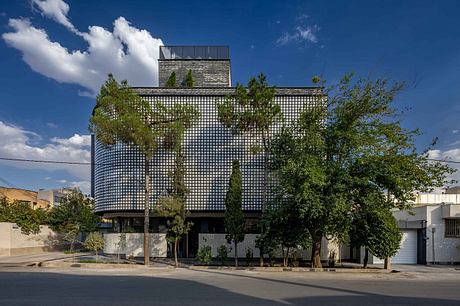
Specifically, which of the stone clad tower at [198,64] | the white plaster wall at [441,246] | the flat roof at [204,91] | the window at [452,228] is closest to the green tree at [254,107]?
the flat roof at [204,91]

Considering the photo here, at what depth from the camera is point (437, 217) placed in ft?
72.2

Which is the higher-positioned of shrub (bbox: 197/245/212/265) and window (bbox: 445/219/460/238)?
window (bbox: 445/219/460/238)

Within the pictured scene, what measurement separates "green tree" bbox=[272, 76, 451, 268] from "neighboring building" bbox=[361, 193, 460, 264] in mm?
5488

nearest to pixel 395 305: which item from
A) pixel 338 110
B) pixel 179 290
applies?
pixel 179 290

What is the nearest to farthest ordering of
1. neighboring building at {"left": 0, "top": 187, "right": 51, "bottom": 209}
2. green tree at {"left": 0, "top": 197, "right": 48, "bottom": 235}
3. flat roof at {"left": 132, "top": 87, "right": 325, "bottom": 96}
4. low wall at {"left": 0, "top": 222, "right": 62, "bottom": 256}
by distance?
flat roof at {"left": 132, "top": 87, "right": 325, "bottom": 96} → low wall at {"left": 0, "top": 222, "right": 62, "bottom": 256} → green tree at {"left": 0, "top": 197, "right": 48, "bottom": 235} → neighboring building at {"left": 0, "top": 187, "right": 51, "bottom": 209}

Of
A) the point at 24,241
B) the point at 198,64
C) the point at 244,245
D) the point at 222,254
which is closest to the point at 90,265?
the point at 222,254

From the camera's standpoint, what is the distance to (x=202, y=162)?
77.6 feet

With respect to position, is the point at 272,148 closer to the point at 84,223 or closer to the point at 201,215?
the point at 201,215

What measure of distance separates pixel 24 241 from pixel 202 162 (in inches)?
676

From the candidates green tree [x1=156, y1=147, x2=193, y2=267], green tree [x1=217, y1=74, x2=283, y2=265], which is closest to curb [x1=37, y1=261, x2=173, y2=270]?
green tree [x1=156, y1=147, x2=193, y2=267]

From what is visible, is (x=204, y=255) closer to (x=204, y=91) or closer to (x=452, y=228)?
(x=204, y=91)

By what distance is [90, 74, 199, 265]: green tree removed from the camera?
62.5 feet

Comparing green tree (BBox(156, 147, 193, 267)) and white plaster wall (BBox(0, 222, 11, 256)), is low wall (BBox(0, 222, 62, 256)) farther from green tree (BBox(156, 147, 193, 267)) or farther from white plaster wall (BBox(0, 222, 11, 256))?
green tree (BBox(156, 147, 193, 267))

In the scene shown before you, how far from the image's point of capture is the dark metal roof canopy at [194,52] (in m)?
32.8
